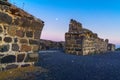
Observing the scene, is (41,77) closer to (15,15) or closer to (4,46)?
(4,46)

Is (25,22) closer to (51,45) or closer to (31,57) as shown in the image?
(31,57)

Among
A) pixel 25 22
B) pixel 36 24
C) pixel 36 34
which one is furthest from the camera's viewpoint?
pixel 36 34

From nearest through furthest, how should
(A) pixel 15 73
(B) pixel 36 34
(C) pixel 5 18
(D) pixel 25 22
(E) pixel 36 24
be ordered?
(A) pixel 15 73 < (C) pixel 5 18 < (D) pixel 25 22 < (E) pixel 36 24 < (B) pixel 36 34

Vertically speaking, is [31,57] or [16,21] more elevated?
[16,21]

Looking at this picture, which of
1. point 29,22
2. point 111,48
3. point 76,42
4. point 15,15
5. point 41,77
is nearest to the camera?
point 41,77

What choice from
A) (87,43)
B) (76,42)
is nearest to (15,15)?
(76,42)

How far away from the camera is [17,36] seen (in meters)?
6.12

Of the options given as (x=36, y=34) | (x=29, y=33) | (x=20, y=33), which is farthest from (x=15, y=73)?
(x=36, y=34)

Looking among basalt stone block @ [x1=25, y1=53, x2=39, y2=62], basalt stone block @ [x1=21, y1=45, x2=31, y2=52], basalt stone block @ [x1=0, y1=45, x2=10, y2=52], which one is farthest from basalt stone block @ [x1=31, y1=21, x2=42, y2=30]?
basalt stone block @ [x1=0, y1=45, x2=10, y2=52]

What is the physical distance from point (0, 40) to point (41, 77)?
1582 millimetres

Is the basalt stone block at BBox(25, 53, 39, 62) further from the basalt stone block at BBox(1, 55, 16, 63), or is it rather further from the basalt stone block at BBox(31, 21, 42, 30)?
the basalt stone block at BBox(31, 21, 42, 30)

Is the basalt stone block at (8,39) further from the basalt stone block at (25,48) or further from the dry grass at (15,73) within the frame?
the dry grass at (15,73)

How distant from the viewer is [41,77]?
517 cm

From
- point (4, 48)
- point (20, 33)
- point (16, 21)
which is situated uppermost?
point (16, 21)
